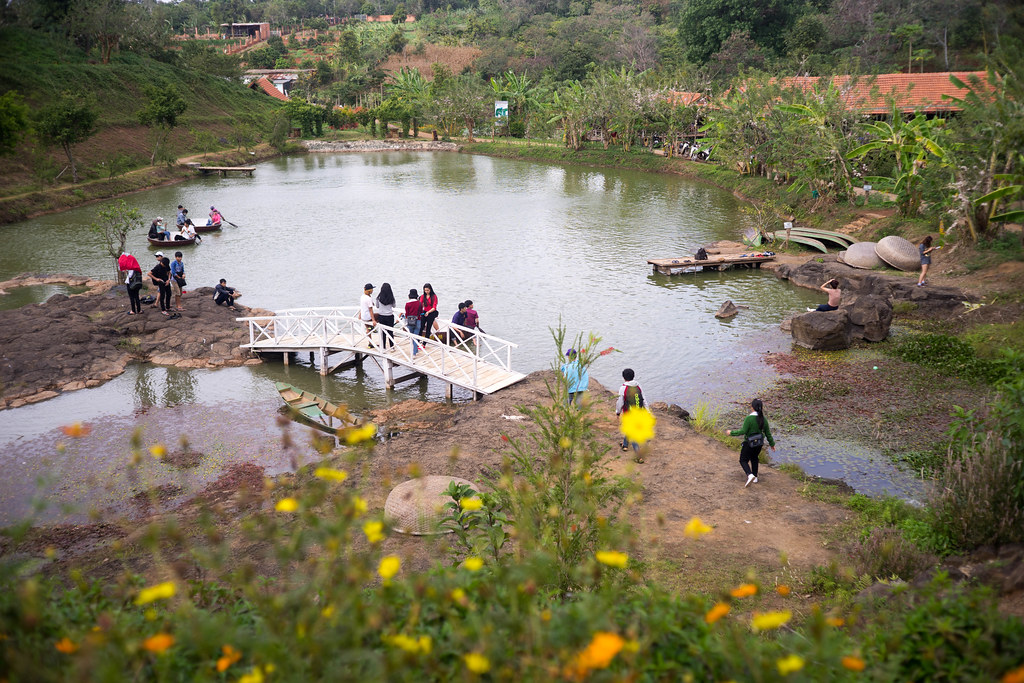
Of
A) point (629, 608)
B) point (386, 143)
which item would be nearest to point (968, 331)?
point (629, 608)

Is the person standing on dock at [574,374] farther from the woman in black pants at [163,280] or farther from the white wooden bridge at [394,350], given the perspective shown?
the woman in black pants at [163,280]

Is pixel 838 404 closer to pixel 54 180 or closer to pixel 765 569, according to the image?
pixel 765 569

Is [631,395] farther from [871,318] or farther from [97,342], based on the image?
[97,342]

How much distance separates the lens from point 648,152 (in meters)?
49.6

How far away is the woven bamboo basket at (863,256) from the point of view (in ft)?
70.6

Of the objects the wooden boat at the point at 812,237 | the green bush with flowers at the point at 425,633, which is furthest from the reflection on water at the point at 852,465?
the wooden boat at the point at 812,237

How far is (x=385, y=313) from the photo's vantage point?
583 inches

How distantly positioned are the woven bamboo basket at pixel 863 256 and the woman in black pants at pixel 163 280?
65.1 feet

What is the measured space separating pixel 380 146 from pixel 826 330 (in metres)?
57.1

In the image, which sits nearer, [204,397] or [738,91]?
[204,397]

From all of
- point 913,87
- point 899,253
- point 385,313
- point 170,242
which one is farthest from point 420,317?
point 913,87

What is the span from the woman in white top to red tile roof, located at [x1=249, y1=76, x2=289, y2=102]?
77.6 metres

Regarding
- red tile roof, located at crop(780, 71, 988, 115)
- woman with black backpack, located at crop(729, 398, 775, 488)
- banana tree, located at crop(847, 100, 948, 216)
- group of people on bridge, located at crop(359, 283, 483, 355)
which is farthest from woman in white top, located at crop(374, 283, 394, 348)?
red tile roof, located at crop(780, 71, 988, 115)

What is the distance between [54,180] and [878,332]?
3794 cm
